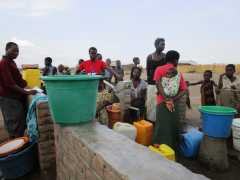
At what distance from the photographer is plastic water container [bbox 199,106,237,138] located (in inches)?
134

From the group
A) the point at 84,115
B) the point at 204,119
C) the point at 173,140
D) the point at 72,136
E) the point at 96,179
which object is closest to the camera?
the point at 96,179

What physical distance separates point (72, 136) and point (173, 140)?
2.14m

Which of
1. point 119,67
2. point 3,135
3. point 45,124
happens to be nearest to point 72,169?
point 45,124

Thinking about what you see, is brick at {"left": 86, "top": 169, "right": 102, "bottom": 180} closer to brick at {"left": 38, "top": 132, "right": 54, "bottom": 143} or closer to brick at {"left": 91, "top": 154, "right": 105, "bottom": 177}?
brick at {"left": 91, "top": 154, "right": 105, "bottom": 177}

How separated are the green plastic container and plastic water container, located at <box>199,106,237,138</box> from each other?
6.08 ft

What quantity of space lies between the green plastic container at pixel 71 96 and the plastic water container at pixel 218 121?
185 centimetres

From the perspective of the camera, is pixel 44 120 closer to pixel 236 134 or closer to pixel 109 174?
pixel 109 174

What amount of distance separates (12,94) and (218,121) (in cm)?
317

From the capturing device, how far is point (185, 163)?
3766mm

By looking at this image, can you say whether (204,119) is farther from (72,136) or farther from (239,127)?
(72,136)

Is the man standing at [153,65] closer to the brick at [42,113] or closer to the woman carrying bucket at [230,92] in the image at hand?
the woman carrying bucket at [230,92]

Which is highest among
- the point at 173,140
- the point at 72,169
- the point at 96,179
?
the point at 96,179

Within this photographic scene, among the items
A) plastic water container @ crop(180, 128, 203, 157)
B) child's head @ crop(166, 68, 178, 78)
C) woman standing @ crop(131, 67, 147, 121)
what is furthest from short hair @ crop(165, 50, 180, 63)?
woman standing @ crop(131, 67, 147, 121)

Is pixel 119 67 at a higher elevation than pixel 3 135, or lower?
higher
